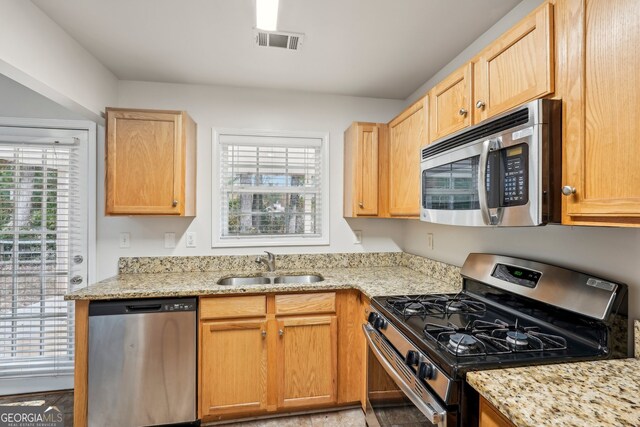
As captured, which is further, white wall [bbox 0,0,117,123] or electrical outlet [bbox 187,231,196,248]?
electrical outlet [bbox 187,231,196,248]

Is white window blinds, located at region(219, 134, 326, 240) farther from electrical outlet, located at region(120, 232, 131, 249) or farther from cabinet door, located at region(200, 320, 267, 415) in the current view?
cabinet door, located at region(200, 320, 267, 415)

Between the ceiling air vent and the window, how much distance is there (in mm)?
811

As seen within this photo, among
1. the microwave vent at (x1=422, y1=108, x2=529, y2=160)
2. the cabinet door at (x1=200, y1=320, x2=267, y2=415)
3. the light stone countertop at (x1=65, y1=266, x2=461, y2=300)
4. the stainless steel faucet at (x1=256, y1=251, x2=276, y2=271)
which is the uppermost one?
the microwave vent at (x1=422, y1=108, x2=529, y2=160)

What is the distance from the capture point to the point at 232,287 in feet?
6.57

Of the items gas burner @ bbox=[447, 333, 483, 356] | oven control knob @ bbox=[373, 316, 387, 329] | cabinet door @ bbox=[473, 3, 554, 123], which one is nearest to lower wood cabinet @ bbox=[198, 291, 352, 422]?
oven control knob @ bbox=[373, 316, 387, 329]

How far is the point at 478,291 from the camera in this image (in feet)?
5.82

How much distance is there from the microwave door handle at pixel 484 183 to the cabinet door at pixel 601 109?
0.84 ft

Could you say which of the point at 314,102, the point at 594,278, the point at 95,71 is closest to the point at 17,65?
the point at 95,71

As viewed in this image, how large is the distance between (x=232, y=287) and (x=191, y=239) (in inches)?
30.6

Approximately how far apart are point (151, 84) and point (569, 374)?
118 inches

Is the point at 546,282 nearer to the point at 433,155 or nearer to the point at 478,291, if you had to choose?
the point at 478,291

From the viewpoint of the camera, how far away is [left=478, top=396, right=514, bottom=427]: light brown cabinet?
0.88m

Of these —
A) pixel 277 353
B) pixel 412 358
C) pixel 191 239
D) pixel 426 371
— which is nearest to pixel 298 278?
pixel 277 353

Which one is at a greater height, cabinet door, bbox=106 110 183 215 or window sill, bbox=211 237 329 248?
cabinet door, bbox=106 110 183 215
